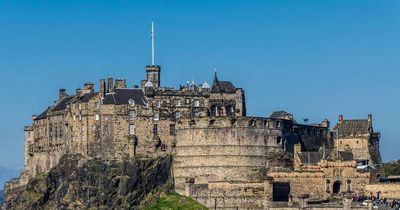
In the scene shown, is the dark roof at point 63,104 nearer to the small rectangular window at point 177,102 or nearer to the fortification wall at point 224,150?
the small rectangular window at point 177,102

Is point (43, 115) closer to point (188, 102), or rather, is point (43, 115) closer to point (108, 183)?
point (108, 183)

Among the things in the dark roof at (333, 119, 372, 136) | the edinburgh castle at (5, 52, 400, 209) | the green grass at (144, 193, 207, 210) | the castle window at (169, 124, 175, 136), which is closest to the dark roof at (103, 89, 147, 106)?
the edinburgh castle at (5, 52, 400, 209)

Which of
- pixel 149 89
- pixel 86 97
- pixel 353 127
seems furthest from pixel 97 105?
pixel 353 127

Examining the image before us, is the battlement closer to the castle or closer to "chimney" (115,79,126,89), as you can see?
the castle

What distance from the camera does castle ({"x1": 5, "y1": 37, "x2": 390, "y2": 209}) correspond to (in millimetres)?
120312

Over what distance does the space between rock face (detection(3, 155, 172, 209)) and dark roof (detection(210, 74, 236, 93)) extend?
10.8 m

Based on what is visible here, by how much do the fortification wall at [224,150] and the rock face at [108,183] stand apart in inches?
93.5

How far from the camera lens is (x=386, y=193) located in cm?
11762

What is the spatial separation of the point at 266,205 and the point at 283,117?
68.1 ft

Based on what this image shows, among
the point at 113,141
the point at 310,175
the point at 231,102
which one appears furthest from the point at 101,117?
the point at 310,175

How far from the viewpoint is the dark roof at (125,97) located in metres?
130

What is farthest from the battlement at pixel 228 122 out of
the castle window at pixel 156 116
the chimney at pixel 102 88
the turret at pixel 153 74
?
the chimney at pixel 102 88

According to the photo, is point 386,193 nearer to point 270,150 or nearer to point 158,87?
point 270,150

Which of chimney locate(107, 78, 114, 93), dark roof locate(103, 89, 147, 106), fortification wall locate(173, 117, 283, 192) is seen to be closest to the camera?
fortification wall locate(173, 117, 283, 192)
